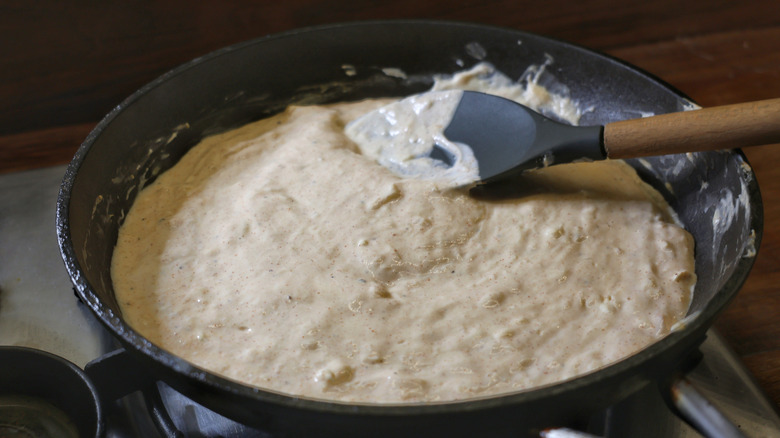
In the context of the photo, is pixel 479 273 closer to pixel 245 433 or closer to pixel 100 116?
pixel 245 433

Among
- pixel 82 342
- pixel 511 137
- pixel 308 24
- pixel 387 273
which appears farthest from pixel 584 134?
pixel 82 342

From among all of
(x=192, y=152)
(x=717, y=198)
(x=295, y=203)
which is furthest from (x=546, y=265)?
(x=192, y=152)


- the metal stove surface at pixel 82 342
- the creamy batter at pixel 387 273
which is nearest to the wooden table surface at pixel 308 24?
the metal stove surface at pixel 82 342

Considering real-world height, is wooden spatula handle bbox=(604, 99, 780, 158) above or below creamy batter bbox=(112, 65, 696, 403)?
above

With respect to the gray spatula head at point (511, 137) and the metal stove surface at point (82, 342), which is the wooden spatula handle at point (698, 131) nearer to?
the gray spatula head at point (511, 137)

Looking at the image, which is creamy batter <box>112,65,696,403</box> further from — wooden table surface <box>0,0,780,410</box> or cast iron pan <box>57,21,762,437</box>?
wooden table surface <box>0,0,780,410</box>

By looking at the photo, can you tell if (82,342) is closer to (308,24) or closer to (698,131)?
(308,24)

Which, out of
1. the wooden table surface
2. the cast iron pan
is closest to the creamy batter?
the cast iron pan
